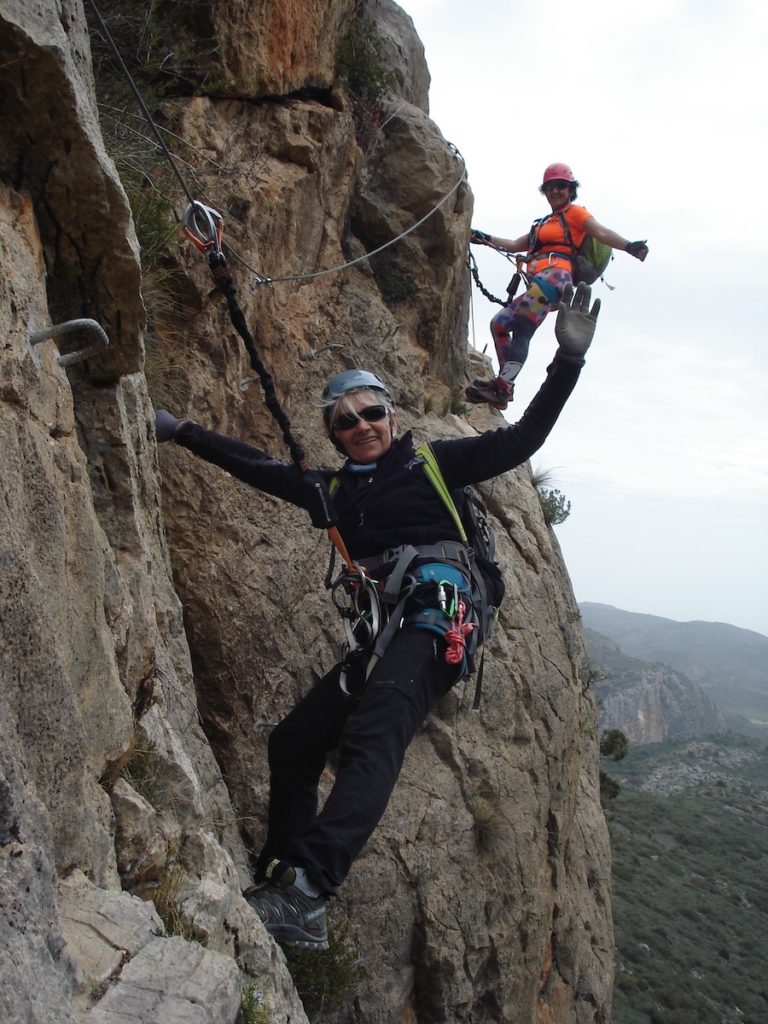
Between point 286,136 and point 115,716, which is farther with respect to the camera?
point 286,136

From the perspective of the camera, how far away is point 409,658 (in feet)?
13.7

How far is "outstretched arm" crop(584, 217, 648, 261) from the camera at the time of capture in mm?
7676

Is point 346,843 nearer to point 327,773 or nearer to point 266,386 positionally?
point 327,773

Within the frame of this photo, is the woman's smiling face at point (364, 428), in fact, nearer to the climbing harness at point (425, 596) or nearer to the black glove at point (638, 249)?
the climbing harness at point (425, 596)

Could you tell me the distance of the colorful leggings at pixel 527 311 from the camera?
8469mm

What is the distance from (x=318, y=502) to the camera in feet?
15.6

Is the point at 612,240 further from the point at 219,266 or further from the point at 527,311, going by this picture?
the point at 219,266

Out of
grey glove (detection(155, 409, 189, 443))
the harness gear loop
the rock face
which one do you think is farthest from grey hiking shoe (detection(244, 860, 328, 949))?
grey glove (detection(155, 409, 189, 443))

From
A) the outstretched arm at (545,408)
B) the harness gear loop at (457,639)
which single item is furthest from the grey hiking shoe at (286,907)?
the outstretched arm at (545,408)

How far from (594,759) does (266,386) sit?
21.1 ft

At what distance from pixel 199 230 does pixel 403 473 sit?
1.87 m

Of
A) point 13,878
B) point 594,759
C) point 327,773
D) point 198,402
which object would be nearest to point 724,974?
point 594,759

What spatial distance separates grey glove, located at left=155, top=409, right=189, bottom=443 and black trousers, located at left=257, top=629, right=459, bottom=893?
6.01 ft

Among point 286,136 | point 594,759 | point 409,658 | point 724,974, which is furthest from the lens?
point 724,974
